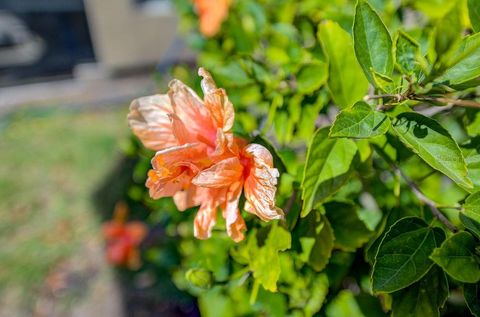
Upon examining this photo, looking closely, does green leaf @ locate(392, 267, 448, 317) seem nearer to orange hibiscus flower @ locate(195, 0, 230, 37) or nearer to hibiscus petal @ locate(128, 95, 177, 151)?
hibiscus petal @ locate(128, 95, 177, 151)

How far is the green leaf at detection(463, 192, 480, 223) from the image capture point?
1.56 ft

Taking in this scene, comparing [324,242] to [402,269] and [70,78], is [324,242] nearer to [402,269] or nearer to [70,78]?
[402,269]

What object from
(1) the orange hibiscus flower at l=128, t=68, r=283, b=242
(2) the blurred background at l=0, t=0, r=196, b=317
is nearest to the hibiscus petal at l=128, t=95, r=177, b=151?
(1) the orange hibiscus flower at l=128, t=68, r=283, b=242

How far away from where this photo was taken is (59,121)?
445 cm

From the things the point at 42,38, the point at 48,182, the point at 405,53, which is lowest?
the point at 42,38

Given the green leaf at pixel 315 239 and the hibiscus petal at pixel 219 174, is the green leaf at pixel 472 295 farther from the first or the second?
the hibiscus petal at pixel 219 174

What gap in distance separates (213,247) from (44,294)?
1.82m

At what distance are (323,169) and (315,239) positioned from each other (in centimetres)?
12

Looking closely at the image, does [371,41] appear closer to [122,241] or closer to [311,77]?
[311,77]

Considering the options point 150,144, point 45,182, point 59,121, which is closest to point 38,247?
point 45,182

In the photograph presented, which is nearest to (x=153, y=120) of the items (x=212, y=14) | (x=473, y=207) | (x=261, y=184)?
(x=261, y=184)

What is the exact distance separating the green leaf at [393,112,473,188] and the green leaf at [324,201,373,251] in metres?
0.19

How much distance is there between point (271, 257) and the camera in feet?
1.95

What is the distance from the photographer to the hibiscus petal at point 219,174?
0.50 m
